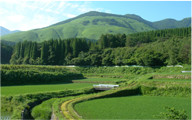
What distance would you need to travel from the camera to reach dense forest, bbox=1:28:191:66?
4675cm

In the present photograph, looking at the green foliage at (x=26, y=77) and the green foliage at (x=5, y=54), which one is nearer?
the green foliage at (x=26, y=77)

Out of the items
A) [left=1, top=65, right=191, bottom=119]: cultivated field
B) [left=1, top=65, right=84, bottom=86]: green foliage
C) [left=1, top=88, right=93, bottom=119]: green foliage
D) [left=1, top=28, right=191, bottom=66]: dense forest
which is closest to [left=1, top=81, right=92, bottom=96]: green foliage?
[left=1, top=65, right=191, bottom=119]: cultivated field

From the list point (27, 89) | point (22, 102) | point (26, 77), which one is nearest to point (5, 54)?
point (26, 77)

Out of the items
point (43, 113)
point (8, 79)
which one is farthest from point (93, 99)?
point (8, 79)

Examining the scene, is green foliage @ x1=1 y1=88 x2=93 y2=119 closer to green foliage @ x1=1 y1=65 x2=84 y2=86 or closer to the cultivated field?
the cultivated field

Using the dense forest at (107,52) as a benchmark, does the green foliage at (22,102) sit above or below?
below

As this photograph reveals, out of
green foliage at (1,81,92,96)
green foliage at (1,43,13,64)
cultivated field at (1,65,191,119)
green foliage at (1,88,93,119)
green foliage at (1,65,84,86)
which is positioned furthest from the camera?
green foliage at (1,43,13,64)

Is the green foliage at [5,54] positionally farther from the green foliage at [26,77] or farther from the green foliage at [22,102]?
the green foliage at [22,102]

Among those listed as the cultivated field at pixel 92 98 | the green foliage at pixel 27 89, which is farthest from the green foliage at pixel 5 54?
the green foliage at pixel 27 89

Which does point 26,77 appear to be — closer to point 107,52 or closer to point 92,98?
point 92,98

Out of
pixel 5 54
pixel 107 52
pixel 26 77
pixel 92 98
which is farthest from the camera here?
pixel 5 54

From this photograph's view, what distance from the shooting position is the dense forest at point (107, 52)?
46750mm

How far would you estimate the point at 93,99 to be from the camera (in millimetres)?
20844

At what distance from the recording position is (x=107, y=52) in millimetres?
59344
